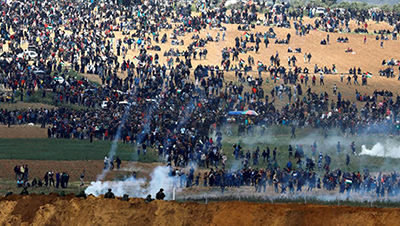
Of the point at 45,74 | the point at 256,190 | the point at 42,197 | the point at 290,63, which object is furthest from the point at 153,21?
the point at 42,197

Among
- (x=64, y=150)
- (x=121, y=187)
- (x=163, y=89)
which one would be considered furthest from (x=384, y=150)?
(x=64, y=150)

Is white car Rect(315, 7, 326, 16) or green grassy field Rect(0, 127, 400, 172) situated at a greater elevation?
white car Rect(315, 7, 326, 16)

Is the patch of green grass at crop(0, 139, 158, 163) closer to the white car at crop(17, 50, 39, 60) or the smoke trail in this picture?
the smoke trail

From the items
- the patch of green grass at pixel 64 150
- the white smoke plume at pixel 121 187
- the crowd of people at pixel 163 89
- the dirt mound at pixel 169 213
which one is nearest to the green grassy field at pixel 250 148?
the patch of green grass at pixel 64 150

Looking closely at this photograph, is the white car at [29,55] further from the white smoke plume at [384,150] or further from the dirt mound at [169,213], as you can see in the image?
the dirt mound at [169,213]

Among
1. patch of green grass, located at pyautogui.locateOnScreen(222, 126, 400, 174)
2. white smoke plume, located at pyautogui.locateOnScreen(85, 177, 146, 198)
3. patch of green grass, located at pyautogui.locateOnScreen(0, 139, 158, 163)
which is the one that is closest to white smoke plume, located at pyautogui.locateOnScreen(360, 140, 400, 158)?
patch of green grass, located at pyautogui.locateOnScreen(222, 126, 400, 174)
